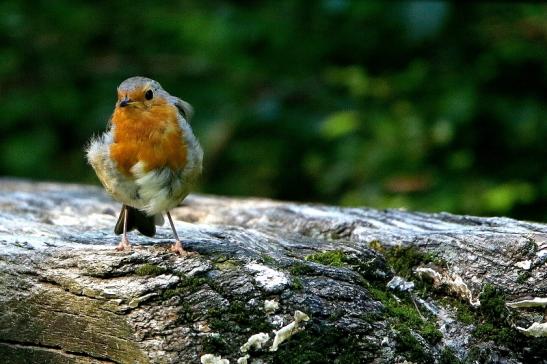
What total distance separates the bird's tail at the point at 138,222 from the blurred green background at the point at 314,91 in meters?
1.91

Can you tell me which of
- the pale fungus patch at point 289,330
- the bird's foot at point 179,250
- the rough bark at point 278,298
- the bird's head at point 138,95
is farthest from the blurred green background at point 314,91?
the pale fungus patch at point 289,330

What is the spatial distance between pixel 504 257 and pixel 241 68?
3822 mm

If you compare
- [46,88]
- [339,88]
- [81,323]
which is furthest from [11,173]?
[81,323]

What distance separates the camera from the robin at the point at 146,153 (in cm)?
294

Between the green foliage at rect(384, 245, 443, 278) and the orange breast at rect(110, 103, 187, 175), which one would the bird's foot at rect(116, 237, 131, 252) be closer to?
the orange breast at rect(110, 103, 187, 175)

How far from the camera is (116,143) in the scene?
297cm

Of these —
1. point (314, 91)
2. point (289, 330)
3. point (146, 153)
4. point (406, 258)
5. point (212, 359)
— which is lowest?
point (212, 359)

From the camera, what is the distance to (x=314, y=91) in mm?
6238

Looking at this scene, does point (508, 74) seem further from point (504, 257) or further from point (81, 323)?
point (81, 323)

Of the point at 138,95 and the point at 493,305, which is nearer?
the point at 493,305

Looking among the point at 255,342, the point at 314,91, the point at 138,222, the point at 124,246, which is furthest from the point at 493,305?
the point at 314,91

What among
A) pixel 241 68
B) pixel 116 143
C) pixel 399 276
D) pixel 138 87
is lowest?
pixel 399 276

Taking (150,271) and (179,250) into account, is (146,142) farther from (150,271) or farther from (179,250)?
(150,271)

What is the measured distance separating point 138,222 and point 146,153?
0.42 meters
